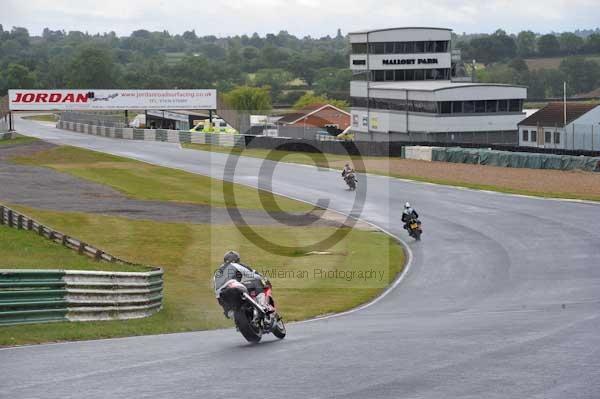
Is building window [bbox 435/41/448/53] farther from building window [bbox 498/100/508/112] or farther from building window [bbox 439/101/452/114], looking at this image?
building window [bbox 439/101/452/114]

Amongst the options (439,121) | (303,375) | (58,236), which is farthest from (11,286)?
(439,121)

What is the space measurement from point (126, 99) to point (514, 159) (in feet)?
150

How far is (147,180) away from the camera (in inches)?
2223

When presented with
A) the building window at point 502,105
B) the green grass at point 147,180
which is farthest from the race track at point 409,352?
the building window at point 502,105

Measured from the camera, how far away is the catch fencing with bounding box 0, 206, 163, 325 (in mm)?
16688

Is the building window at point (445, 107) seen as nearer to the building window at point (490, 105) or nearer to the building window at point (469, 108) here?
the building window at point (469, 108)

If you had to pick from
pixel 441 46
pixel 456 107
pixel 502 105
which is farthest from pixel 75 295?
pixel 441 46

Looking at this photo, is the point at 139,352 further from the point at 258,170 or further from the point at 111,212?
Result: the point at 258,170

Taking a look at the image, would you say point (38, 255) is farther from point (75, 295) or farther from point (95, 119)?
point (95, 119)

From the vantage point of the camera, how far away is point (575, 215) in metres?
39.8

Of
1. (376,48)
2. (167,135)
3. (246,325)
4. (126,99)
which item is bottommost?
(246,325)

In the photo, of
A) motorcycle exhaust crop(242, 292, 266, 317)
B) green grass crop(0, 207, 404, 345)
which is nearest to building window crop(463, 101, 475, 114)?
green grass crop(0, 207, 404, 345)

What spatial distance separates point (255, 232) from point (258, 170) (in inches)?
1086

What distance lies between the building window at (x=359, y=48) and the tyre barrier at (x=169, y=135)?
23.3 metres
